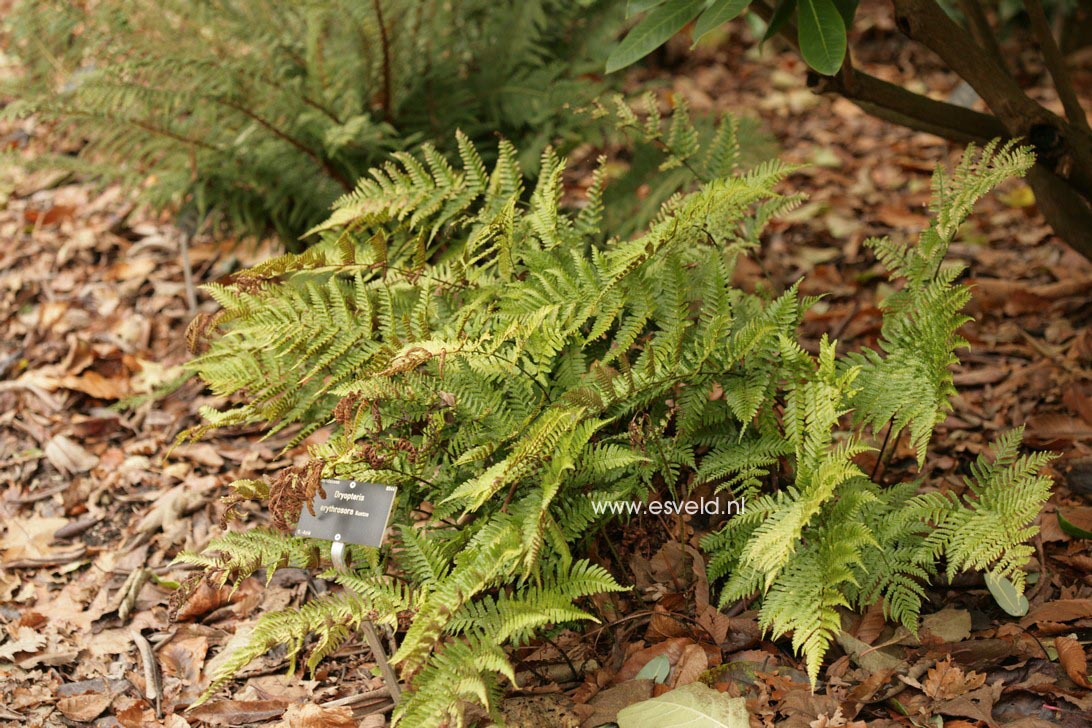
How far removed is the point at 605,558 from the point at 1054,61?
1751 millimetres

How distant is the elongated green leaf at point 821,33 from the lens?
2016 millimetres

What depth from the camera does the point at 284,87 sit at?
3109 mm

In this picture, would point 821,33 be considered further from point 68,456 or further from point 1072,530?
point 68,456

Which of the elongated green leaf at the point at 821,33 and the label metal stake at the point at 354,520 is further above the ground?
the elongated green leaf at the point at 821,33

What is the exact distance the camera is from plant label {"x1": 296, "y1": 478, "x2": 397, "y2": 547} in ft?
6.64

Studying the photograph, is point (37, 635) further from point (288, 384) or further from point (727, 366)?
point (727, 366)

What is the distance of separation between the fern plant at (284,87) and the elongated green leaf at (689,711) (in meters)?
1.87

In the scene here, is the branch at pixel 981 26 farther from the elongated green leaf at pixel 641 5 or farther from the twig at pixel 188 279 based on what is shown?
the twig at pixel 188 279

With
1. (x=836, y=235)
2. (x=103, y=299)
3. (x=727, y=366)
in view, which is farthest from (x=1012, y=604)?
(x=103, y=299)

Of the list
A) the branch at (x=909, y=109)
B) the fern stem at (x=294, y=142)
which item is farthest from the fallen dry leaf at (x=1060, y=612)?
the fern stem at (x=294, y=142)

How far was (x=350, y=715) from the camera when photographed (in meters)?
2.16

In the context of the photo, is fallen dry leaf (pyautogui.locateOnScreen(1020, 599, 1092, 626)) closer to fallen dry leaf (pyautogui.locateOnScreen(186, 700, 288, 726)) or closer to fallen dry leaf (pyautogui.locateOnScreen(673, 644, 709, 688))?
fallen dry leaf (pyautogui.locateOnScreen(673, 644, 709, 688))

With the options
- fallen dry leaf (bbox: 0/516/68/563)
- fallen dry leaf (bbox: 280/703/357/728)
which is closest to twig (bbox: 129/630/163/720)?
fallen dry leaf (bbox: 280/703/357/728)

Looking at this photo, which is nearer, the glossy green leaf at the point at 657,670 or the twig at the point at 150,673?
the glossy green leaf at the point at 657,670
